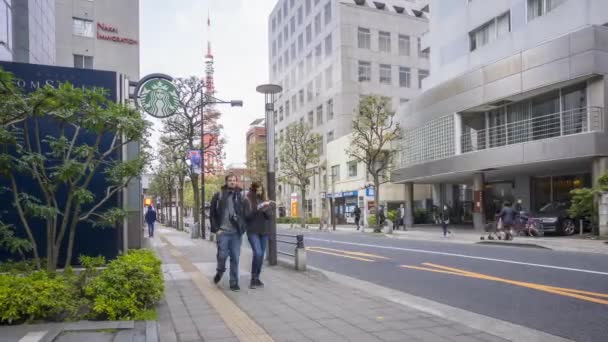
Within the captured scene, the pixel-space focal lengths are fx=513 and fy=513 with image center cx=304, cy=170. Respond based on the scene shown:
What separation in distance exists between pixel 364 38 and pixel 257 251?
52.8m

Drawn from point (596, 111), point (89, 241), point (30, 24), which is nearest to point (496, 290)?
point (89, 241)

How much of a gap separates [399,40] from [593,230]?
43.5 metres

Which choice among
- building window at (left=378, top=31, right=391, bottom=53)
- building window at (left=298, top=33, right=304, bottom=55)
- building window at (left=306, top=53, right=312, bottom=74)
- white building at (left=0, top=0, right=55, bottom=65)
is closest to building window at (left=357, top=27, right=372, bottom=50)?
building window at (left=378, top=31, right=391, bottom=53)

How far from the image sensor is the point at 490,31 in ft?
104

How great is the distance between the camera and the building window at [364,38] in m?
57.7

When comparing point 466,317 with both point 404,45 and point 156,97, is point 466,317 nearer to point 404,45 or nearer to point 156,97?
point 156,97

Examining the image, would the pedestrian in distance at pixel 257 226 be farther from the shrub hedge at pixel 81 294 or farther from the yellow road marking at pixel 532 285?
the yellow road marking at pixel 532 285

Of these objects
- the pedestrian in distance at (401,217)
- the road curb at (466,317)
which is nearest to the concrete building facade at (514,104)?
Result: the pedestrian in distance at (401,217)

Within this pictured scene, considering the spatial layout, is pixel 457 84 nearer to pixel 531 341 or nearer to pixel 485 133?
pixel 485 133

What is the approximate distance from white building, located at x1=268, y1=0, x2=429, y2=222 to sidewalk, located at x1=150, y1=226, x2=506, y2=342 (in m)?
41.9

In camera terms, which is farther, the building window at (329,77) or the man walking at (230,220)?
the building window at (329,77)

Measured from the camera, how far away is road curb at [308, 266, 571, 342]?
18.1ft

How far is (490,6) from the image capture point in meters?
31.2

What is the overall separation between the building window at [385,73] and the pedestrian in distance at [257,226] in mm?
51896
